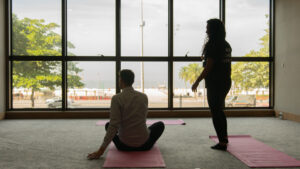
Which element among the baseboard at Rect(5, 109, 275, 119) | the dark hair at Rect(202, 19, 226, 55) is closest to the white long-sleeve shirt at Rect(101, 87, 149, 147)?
the dark hair at Rect(202, 19, 226, 55)

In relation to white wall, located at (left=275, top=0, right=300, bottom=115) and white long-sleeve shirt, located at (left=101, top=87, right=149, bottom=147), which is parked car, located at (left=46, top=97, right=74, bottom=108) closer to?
white long-sleeve shirt, located at (left=101, top=87, right=149, bottom=147)

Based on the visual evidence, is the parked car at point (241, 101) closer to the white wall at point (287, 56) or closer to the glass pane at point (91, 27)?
the white wall at point (287, 56)

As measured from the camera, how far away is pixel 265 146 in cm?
299

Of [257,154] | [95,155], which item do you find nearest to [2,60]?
[95,155]

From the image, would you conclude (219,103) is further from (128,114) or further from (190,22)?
(190,22)

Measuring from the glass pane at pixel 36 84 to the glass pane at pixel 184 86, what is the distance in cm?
252

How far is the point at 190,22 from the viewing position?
5945 mm

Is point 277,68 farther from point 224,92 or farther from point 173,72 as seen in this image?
point 224,92

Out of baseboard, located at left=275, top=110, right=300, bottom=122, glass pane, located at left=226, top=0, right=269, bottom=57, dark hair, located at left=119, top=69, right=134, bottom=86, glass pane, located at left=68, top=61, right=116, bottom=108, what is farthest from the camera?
glass pane, located at left=226, top=0, right=269, bottom=57

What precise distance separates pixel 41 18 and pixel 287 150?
5.21 m

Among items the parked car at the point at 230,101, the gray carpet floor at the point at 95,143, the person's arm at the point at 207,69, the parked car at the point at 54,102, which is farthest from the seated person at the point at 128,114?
the parked car at the point at 230,101

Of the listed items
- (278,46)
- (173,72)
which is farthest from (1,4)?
(278,46)

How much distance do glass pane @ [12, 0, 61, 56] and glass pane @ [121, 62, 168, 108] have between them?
166cm

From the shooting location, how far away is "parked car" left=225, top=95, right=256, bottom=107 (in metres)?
5.88
